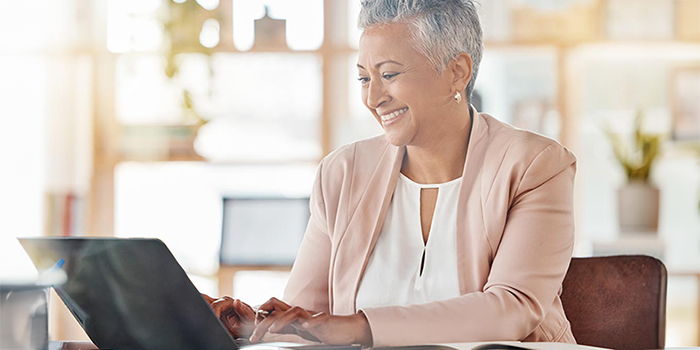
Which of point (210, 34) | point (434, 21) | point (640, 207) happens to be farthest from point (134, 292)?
point (640, 207)

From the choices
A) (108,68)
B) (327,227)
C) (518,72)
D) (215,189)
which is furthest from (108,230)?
(327,227)

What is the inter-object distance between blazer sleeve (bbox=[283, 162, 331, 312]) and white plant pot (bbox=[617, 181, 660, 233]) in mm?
2205

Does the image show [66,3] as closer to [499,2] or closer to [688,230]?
[499,2]

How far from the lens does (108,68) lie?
3.64 m

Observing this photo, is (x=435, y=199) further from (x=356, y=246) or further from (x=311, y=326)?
(x=311, y=326)

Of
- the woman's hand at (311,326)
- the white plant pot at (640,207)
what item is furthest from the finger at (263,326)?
the white plant pot at (640,207)

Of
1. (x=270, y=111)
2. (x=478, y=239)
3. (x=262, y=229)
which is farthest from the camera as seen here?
(x=270, y=111)

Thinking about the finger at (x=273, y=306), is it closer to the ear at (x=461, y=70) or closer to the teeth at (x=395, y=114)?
the teeth at (x=395, y=114)

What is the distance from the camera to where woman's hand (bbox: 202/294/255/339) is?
3.90ft

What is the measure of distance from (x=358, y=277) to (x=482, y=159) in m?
0.34

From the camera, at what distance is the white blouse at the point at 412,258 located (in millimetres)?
1445

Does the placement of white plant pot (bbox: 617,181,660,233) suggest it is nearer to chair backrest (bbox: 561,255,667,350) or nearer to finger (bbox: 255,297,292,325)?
chair backrest (bbox: 561,255,667,350)

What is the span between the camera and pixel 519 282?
128 cm

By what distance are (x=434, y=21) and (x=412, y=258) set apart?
18.4 inches
